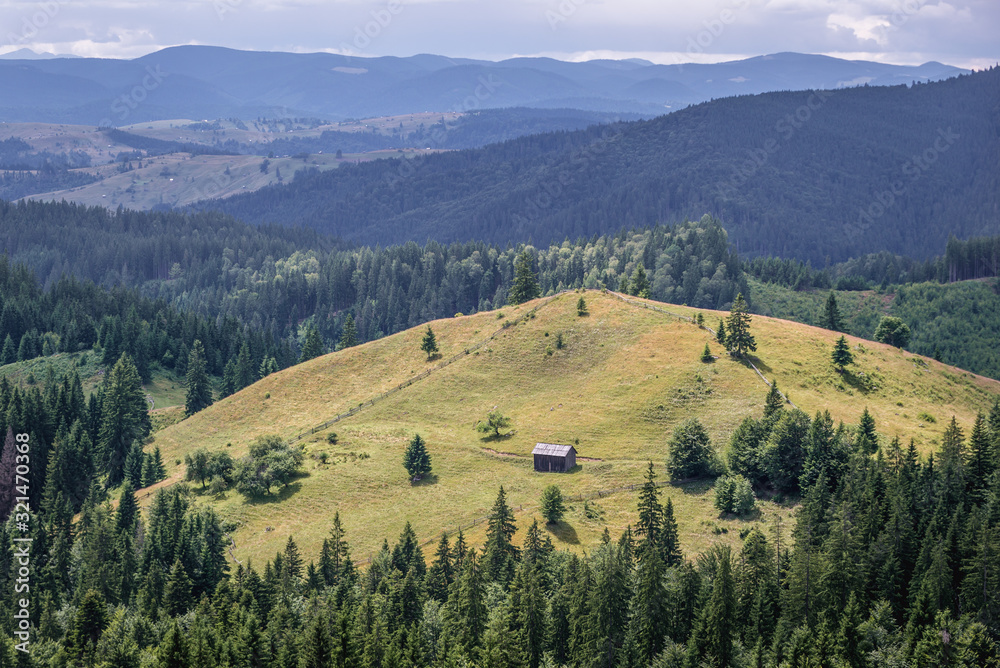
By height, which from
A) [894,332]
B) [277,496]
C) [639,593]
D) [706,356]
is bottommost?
[277,496]

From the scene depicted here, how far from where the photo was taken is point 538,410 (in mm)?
122188

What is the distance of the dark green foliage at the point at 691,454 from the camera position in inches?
3922

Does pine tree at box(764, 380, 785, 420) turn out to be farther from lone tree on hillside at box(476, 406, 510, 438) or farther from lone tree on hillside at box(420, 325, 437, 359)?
lone tree on hillside at box(420, 325, 437, 359)

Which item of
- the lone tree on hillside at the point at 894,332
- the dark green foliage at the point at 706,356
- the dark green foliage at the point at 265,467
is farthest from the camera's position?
the lone tree on hillside at the point at 894,332

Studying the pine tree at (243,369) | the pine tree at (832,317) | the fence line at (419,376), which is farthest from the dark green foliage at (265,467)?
the pine tree at (832,317)

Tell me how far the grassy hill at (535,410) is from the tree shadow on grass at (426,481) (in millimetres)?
464

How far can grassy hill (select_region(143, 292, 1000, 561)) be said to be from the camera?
331ft

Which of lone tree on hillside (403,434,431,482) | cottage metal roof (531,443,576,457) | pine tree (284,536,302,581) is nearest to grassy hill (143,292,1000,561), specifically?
lone tree on hillside (403,434,431,482)

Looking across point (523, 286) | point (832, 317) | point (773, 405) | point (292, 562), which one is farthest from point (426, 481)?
point (832, 317)

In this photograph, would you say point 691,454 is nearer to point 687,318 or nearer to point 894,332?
point 687,318

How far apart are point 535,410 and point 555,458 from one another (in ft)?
54.9

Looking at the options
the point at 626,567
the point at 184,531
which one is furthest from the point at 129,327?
the point at 626,567

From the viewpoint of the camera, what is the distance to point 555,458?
10631 cm

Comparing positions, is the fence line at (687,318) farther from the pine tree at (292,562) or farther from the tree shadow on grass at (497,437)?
the pine tree at (292,562)
